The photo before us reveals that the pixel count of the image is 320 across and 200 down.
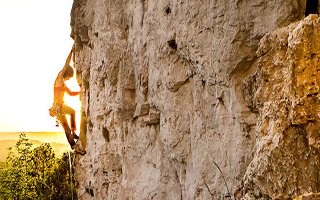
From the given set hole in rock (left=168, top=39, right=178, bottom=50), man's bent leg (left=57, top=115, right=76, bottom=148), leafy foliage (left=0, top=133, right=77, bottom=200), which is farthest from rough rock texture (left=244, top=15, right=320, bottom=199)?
leafy foliage (left=0, top=133, right=77, bottom=200)

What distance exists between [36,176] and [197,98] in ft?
52.3

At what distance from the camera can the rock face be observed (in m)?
3.55

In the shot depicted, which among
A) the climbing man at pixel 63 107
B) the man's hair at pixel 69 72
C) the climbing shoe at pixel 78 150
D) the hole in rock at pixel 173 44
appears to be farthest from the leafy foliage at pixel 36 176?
the hole in rock at pixel 173 44

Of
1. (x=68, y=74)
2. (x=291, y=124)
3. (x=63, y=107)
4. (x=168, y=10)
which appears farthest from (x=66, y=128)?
(x=291, y=124)

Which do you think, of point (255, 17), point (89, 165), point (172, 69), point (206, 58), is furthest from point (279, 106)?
point (89, 165)

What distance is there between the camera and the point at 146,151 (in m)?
8.07

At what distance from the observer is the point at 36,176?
20578 millimetres

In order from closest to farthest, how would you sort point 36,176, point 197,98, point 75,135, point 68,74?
point 197,98, point 75,135, point 68,74, point 36,176

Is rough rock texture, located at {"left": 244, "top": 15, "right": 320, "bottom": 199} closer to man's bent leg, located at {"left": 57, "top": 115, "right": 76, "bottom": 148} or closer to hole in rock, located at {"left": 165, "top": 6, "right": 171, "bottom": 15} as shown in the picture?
hole in rock, located at {"left": 165, "top": 6, "right": 171, "bottom": 15}

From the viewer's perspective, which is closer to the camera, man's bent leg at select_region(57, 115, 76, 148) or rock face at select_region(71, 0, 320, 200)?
rock face at select_region(71, 0, 320, 200)

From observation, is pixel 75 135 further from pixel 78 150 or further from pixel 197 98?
pixel 197 98

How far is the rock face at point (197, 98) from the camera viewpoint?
3.55 m

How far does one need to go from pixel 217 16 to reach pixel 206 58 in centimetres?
55

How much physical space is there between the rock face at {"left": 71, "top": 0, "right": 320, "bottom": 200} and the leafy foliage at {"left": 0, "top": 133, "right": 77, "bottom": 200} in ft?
28.0
